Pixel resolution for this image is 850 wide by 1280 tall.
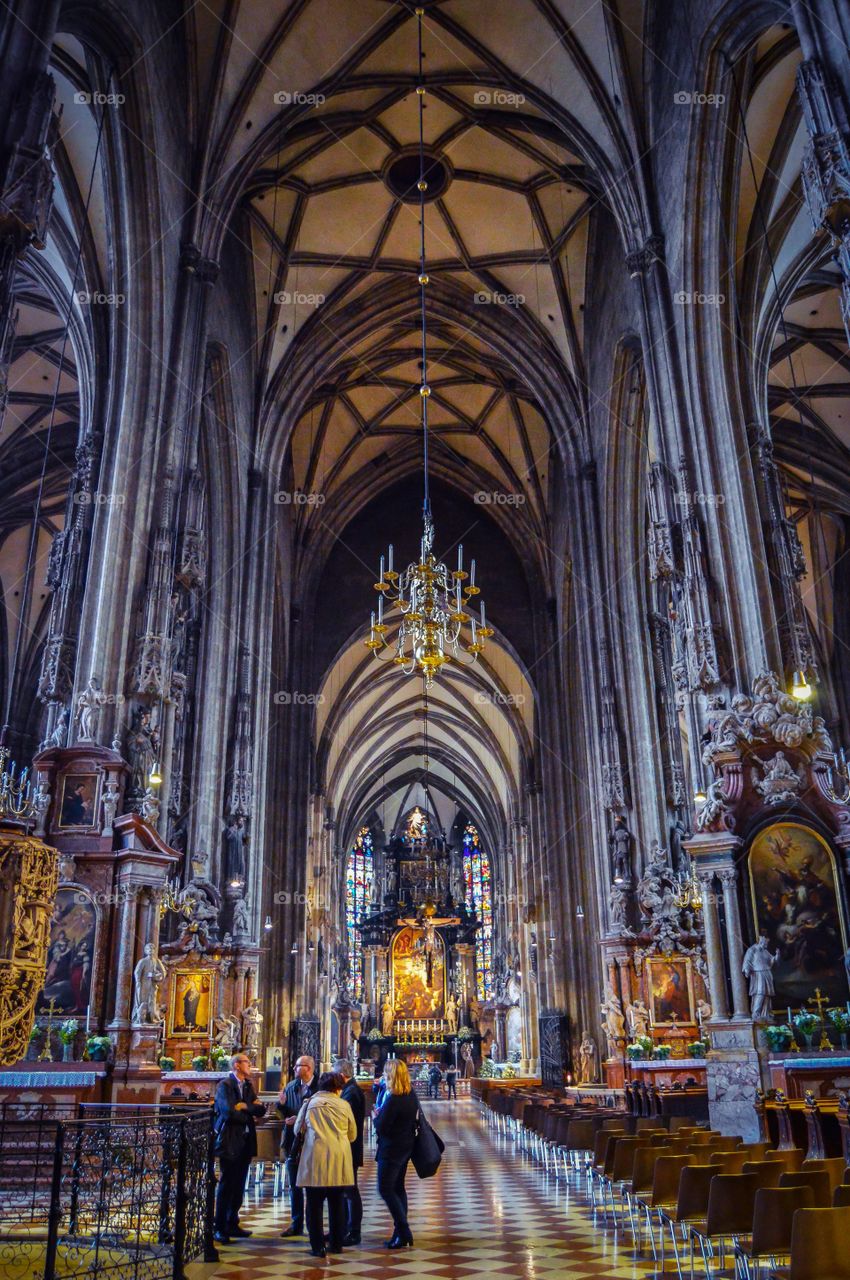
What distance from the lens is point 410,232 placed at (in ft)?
80.3

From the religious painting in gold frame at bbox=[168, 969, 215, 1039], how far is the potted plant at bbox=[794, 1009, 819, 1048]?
35.8ft

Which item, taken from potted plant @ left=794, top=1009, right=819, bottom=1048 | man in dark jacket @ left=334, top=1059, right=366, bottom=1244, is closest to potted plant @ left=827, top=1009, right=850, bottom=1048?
potted plant @ left=794, top=1009, right=819, bottom=1048

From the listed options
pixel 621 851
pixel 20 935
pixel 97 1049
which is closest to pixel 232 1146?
pixel 20 935

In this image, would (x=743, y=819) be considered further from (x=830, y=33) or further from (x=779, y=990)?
(x=830, y=33)

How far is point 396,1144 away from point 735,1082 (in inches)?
249

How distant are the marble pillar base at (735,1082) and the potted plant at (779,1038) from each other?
220 millimetres

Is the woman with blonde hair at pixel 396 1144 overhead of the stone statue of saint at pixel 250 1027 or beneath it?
beneath

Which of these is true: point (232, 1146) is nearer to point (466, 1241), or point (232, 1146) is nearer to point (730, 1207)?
point (466, 1241)

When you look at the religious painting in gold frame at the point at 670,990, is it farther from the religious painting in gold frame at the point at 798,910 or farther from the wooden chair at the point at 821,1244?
the wooden chair at the point at 821,1244

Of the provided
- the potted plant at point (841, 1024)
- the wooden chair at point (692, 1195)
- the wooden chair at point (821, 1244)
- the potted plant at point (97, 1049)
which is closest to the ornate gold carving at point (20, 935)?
the wooden chair at point (692, 1195)

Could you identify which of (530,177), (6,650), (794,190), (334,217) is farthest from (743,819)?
(6,650)

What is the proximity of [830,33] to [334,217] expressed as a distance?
1532 cm

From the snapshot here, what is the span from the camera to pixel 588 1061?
24156 millimetres

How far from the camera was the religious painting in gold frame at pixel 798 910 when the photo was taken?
12.2m
